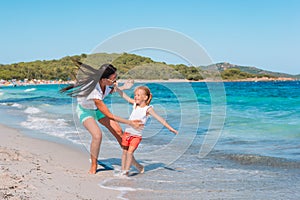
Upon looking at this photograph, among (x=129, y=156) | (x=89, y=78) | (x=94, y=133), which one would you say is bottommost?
(x=129, y=156)

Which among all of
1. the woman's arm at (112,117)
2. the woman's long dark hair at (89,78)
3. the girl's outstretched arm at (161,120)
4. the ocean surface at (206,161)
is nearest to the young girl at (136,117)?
the girl's outstretched arm at (161,120)

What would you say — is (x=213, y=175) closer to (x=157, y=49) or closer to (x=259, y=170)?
(x=259, y=170)

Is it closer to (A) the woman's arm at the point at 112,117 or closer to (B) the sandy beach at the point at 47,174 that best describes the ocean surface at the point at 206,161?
(B) the sandy beach at the point at 47,174

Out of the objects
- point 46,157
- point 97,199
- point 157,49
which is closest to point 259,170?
point 157,49

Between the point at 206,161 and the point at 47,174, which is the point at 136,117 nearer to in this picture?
the point at 47,174

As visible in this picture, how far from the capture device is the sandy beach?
4656mm

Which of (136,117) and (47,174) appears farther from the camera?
(136,117)

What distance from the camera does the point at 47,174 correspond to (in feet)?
19.0

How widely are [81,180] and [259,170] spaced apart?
2.92 m

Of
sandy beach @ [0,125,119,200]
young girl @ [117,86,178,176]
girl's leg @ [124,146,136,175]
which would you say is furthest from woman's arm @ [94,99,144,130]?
sandy beach @ [0,125,119,200]

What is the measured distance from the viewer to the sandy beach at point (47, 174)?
15.3ft

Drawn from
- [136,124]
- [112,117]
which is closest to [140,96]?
[136,124]

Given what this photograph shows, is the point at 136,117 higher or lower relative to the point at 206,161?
higher

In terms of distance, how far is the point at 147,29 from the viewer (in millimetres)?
6887
